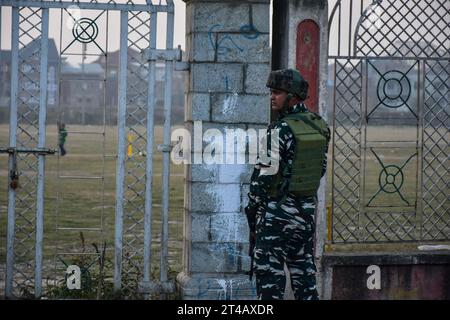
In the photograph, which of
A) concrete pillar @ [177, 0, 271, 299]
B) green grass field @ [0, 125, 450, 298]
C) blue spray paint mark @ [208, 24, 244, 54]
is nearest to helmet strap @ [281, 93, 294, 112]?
concrete pillar @ [177, 0, 271, 299]

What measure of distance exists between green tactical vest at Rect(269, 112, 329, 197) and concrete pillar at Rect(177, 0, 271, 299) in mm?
1084

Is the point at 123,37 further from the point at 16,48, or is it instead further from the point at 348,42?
the point at 348,42

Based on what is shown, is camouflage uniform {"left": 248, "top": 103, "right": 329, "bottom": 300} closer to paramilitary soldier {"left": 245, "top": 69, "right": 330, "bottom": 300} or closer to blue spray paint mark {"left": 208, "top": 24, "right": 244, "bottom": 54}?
paramilitary soldier {"left": 245, "top": 69, "right": 330, "bottom": 300}

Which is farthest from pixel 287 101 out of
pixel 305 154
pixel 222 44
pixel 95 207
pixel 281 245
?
pixel 95 207

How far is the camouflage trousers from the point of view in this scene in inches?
270

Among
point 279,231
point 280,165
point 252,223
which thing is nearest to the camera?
point 280,165

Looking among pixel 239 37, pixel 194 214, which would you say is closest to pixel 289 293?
pixel 194 214

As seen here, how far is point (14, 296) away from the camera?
309 inches

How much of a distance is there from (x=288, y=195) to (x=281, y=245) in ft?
1.20

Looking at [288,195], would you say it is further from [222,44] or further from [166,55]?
[166,55]

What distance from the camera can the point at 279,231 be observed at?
6.87 meters

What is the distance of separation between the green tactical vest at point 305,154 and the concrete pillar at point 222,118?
108 centimetres

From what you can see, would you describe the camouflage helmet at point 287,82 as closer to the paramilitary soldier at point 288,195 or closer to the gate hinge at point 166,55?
the paramilitary soldier at point 288,195

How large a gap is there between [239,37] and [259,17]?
0.78 feet
